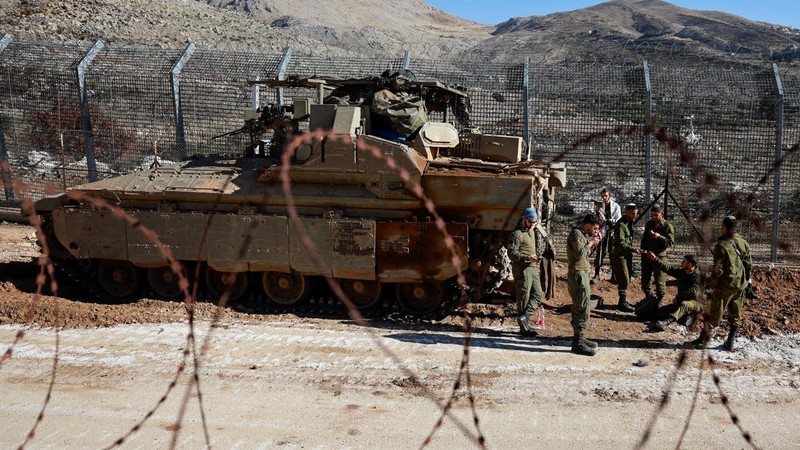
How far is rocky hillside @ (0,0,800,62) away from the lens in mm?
31047

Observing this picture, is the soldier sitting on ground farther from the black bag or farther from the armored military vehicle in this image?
the armored military vehicle

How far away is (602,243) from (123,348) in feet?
24.6

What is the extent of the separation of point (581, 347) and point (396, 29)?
66.9 m

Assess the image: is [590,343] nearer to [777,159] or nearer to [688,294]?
[688,294]

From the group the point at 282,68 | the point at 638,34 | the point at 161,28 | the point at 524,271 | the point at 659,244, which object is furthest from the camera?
the point at 638,34

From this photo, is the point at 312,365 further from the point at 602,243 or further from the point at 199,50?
the point at 199,50

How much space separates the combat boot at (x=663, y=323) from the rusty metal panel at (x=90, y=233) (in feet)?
23.3

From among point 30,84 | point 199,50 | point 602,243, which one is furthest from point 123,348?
point 30,84

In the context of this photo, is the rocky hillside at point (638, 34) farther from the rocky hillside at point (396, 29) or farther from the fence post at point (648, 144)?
the fence post at point (648, 144)

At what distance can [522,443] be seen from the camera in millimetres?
6254

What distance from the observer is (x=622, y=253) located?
434 inches

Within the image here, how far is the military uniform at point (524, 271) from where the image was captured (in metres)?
9.25

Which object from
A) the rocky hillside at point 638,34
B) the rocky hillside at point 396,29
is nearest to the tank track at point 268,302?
the rocky hillside at point 396,29

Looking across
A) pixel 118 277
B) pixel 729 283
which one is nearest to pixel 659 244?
pixel 729 283
